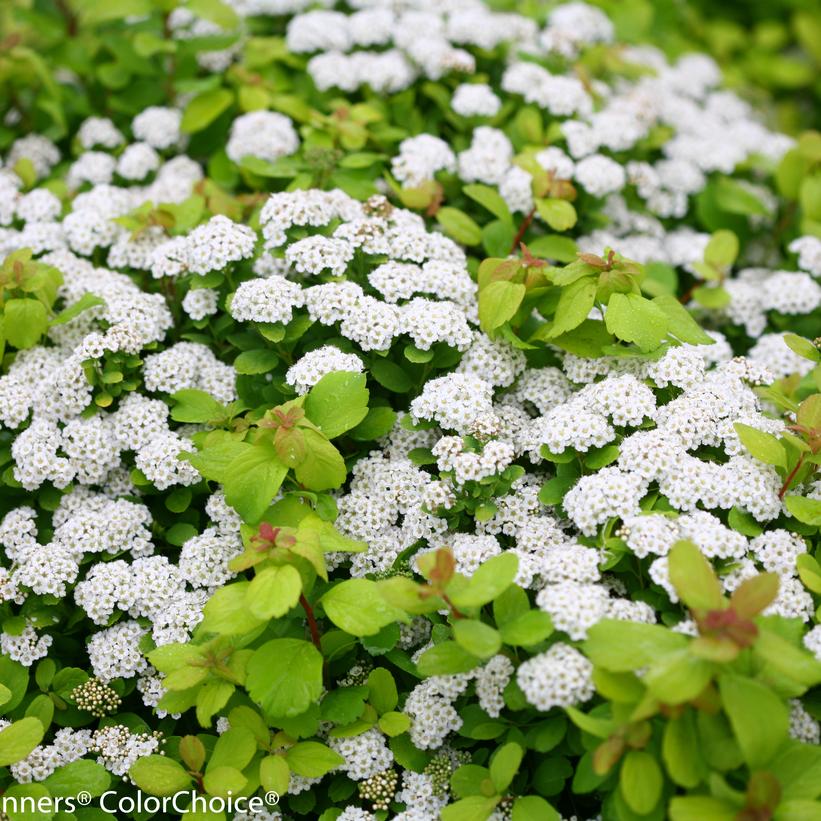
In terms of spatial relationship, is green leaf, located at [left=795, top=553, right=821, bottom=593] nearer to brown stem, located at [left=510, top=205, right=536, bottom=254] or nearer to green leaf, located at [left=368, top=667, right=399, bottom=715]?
green leaf, located at [left=368, top=667, right=399, bottom=715]

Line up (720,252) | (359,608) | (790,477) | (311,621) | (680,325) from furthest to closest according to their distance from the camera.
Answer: (720,252) → (680,325) → (790,477) → (311,621) → (359,608)

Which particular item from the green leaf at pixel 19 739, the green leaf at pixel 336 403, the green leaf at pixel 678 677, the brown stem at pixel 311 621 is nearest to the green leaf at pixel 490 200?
the green leaf at pixel 336 403

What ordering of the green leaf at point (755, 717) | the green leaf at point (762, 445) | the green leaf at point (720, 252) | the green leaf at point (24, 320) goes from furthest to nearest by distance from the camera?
the green leaf at point (720, 252) < the green leaf at point (24, 320) < the green leaf at point (762, 445) < the green leaf at point (755, 717)

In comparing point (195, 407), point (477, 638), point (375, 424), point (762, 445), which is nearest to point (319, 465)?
point (375, 424)

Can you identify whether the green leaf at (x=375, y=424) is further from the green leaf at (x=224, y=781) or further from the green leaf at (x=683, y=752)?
the green leaf at (x=683, y=752)

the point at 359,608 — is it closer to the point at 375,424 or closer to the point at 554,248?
the point at 375,424

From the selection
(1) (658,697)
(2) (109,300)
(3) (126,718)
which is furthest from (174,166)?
(1) (658,697)
